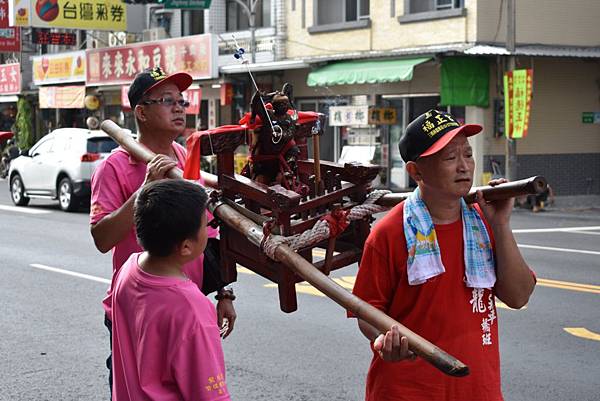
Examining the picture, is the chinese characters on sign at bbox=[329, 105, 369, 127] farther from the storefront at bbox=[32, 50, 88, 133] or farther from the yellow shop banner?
the yellow shop banner

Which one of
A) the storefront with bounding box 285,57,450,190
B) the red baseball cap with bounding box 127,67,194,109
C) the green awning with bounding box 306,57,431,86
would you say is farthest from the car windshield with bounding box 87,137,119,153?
the red baseball cap with bounding box 127,67,194,109

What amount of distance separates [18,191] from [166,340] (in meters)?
19.9

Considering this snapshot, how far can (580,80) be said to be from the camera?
2239 cm

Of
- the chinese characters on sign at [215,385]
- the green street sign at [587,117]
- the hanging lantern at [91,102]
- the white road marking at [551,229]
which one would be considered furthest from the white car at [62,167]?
the chinese characters on sign at [215,385]

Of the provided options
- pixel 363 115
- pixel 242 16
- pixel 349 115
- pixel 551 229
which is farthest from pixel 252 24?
pixel 551 229

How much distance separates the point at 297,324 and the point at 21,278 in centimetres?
432

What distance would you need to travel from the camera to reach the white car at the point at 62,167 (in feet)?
65.1

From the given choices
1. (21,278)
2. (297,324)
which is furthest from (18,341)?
(21,278)

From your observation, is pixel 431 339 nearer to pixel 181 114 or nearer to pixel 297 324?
pixel 181 114

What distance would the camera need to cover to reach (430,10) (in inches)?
870

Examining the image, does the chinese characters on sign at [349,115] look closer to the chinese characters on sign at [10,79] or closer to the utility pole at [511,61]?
the utility pole at [511,61]

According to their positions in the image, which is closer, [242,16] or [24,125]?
[242,16]

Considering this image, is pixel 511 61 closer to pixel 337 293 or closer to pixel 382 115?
pixel 382 115

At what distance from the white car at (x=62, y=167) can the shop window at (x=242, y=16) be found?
8.45 meters
